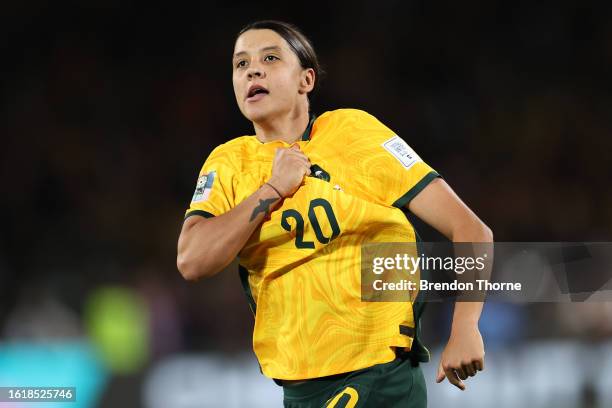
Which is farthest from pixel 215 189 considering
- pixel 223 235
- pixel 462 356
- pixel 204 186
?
pixel 462 356

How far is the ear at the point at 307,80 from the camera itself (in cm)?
301

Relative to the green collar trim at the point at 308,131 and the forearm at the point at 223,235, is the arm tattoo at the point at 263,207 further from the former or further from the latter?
the green collar trim at the point at 308,131

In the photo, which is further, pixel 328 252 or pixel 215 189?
pixel 215 189

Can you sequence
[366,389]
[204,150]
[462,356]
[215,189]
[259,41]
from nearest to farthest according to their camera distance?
[462,356] < [366,389] < [215,189] < [259,41] < [204,150]

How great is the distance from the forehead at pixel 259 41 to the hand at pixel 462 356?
1084mm

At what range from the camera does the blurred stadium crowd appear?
19.5 feet

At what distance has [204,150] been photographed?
8.34m

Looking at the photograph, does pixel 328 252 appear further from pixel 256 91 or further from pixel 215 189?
pixel 256 91

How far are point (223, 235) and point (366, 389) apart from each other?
61 centimetres

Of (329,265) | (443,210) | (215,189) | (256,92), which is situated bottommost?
(329,265)

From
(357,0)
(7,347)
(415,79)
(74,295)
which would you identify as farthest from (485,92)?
(7,347)

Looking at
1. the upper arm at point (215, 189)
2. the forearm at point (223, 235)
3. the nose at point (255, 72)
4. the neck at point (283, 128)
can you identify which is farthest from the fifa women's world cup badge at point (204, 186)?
the nose at point (255, 72)

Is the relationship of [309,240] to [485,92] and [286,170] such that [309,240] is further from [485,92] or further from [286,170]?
[485,92]

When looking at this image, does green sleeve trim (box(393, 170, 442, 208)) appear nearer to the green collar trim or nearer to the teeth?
the green collar trim
